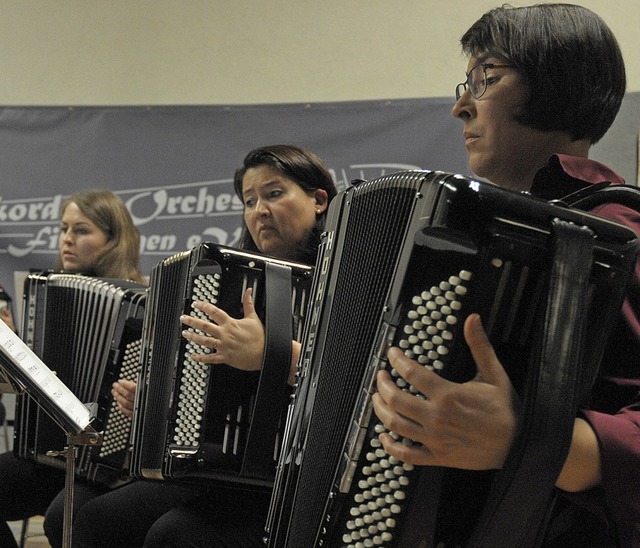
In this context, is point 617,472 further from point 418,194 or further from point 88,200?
point 88,200

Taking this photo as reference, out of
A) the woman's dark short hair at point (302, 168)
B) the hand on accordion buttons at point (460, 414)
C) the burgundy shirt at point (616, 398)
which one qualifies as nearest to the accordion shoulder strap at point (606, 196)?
the burgundy shirt at point (616, 398)

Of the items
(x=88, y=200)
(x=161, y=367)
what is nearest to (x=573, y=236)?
(x=161, y=367)

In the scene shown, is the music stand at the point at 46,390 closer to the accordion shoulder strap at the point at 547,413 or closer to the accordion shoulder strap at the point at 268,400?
the accordion shoulder strap at the point at 268,400

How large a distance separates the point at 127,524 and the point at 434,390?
1.49 m

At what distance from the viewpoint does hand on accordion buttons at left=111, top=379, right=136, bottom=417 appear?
2430 mm

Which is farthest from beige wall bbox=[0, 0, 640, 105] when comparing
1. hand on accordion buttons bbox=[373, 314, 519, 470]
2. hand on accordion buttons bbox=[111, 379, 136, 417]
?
hand on accordion buttons bbox=[373, 314, 519, 470]

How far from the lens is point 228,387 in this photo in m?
1.98

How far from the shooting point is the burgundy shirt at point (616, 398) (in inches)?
38.7

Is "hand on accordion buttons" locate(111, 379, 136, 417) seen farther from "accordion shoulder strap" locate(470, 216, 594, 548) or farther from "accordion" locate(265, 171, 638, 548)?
"accordion shoulder strap" locate(470, 216, 594, 548)

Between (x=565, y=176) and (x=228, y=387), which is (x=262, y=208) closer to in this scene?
(x=228, y=387)

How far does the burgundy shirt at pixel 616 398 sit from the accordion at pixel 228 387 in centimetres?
88

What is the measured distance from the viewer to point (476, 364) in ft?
3.19

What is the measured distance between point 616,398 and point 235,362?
3.37 ft

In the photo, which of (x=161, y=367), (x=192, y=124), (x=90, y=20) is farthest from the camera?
(x=90, y=20)
